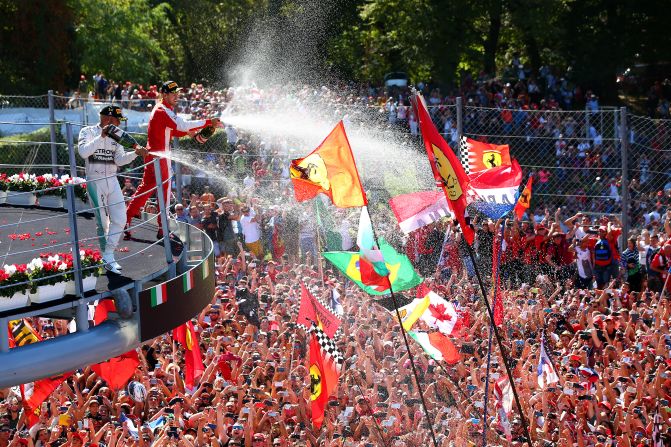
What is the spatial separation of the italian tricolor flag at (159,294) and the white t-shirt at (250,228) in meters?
10.8

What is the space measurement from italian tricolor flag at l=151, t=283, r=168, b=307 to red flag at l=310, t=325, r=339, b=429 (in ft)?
9.91

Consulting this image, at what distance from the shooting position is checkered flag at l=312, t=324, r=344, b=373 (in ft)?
35.9

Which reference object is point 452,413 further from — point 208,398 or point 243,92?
point 243,92

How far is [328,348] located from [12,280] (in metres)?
4.12

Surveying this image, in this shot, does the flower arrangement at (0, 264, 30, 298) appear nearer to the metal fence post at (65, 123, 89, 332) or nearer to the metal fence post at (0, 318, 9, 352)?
the metal fence post at (0, 318, 9, 352)

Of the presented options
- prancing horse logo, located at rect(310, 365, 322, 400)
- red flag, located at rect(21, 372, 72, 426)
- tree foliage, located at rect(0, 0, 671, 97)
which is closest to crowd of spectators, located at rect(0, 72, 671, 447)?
red flag, located at rect(21, 372, 72, 426)

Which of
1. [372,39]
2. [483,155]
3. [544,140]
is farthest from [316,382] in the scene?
[372,39]

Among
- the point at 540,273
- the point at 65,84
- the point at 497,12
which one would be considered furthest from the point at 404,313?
the point at 65,84

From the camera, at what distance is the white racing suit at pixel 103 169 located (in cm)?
912

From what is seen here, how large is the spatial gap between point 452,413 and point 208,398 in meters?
2.53

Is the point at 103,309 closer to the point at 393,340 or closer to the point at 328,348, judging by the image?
the point at 328,348

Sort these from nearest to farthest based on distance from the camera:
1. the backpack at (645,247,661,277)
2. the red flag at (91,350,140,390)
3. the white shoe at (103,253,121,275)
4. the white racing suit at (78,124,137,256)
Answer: the white shoe at (103,253,121,275)
the white racing suit at (78,124,137,256)
the red flag at (91,350,140,390)
the backpack at (645,247,661,277)

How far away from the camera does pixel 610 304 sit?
16281mm

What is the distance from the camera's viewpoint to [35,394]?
10523mm
